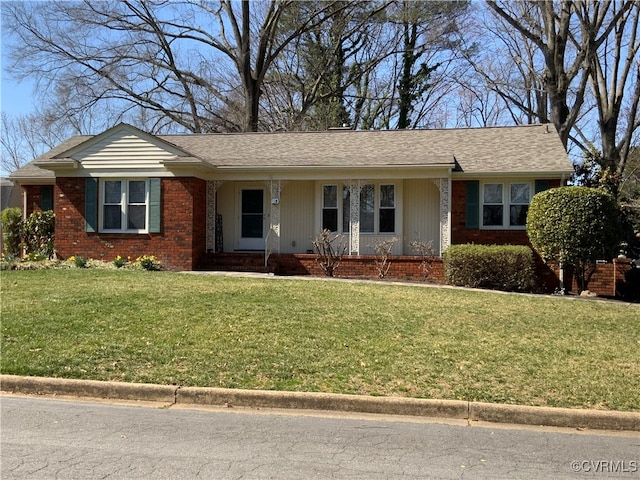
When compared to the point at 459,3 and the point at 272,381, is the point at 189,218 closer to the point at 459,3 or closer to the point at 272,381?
the point at 272,381

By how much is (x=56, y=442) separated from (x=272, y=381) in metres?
2.30

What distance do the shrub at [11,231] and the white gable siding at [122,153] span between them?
4685 millimetres

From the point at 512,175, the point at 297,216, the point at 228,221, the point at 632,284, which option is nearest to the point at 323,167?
the point at 297,216

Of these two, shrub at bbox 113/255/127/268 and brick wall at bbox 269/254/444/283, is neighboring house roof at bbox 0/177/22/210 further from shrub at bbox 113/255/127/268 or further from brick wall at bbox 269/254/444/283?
brick wall at bbox 269/254/444/283

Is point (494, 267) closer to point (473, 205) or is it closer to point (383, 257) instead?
point (473, 205)

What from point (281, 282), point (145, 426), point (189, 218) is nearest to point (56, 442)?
point (145, 426)

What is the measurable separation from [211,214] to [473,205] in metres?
7.80

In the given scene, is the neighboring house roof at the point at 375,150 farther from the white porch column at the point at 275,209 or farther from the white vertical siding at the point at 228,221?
the white vertical siding at the point at 228,221

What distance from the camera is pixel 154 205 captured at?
1605 cm

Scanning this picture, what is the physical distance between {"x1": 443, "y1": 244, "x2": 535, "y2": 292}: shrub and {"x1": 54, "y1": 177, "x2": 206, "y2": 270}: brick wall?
727 cm

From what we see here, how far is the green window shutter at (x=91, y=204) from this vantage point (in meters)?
16.3

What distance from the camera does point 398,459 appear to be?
4.66 metres

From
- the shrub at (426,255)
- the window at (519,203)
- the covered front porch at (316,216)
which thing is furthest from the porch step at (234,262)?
the window at (519,203)

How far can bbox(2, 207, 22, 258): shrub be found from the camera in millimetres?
Result: 19094
